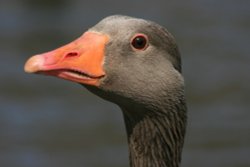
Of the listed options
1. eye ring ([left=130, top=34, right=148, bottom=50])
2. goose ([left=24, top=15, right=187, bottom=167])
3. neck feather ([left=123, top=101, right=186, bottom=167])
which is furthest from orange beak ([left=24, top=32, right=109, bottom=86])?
neck feather ([left=123, top=101, right=186, bottom=167])

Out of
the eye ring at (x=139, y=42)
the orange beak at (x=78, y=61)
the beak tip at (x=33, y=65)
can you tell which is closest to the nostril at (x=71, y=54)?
the orange beak at (x=78, y=61)

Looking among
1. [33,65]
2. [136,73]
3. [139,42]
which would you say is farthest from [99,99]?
[33,65]

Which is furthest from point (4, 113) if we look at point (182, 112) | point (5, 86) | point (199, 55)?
point (182, 112)

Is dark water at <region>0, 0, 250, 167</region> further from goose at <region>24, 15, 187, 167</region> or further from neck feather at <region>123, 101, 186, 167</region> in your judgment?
goose at <region>24, 15, 187, 167</region>

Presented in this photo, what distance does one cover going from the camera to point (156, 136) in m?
8.90

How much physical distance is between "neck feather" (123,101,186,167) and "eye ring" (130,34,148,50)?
1.92ft

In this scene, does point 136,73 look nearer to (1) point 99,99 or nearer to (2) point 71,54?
(2) point 71,54

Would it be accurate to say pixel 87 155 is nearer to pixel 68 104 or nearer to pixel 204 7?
pixel 68 104

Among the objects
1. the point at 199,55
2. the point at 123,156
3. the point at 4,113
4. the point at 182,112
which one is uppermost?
the point at 199,55

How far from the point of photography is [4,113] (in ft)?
54.1

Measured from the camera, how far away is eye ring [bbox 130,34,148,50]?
843 cm

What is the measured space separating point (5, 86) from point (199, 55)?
11.9 ft

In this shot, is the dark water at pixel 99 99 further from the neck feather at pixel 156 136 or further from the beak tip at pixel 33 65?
the beak tip at pixel 33 65

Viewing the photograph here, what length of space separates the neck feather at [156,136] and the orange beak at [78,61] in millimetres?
621
